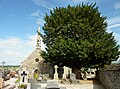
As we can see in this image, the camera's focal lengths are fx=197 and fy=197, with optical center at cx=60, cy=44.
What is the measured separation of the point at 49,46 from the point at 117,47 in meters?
9.56

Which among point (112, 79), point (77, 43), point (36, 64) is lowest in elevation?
point (112, 79)

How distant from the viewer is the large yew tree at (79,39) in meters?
25.6

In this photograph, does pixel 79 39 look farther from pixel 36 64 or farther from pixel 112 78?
pixel 112 78

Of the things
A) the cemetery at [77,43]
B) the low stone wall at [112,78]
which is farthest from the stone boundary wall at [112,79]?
the cemetery at [77,43]

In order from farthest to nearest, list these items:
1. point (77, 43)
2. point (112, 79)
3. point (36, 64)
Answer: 1. point (36, 64)
2. point (77, 43)
3. point (112, 79)

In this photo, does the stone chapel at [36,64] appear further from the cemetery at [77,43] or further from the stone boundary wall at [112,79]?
the stone boundary wall at [112,79]

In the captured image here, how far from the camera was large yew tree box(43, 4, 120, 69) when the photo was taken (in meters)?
25.6

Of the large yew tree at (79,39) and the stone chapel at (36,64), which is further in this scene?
the stone chapel at (36,64)

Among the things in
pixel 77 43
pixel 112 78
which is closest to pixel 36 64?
pixel 77 43

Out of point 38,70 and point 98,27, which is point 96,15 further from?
point 38,70

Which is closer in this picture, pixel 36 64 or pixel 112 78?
pixel 112 78

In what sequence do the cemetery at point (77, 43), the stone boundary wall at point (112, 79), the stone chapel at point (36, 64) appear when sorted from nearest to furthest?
the stone boundary wall at point (112, 79) < the cemetery at point (77, 43) < the stone chapel at point (36, 64)

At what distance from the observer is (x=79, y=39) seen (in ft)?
87.1

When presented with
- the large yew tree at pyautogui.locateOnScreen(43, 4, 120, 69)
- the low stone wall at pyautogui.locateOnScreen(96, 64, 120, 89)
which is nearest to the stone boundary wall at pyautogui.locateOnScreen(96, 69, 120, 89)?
the low stone wall at pyautogui.locateOnScreen(96, 64, 120, 89)
